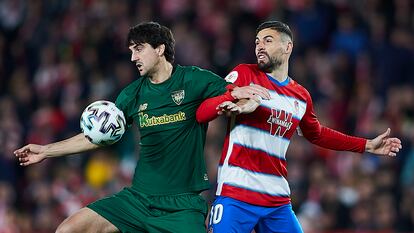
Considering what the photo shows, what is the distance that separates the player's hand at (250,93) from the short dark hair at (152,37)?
876 mm

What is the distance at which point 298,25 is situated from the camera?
16031 mm

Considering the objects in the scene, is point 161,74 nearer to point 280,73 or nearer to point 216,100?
point 216,100

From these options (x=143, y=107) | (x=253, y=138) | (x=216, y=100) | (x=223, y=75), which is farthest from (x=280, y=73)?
(x=223, y=75)

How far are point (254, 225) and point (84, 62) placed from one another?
8660 millimetres

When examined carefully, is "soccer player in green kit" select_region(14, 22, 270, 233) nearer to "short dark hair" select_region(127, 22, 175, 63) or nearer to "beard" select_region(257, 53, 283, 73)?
"short dark hair" select_region(127, 22, 175, 63)

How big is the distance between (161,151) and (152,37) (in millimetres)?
936

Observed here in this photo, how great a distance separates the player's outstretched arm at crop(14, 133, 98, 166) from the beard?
152 cm

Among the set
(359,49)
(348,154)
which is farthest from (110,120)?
(359,49)

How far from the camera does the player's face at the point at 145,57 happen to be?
27.8 ft

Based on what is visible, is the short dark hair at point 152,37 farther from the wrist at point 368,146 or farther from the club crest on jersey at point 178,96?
the wrist at point 368,146

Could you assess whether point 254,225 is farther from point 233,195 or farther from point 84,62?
point 84,62

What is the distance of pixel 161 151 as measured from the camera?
8.48m

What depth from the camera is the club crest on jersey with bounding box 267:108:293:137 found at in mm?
8555

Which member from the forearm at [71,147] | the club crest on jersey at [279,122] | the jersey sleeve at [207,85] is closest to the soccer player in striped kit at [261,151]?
the club crest on jersey at [279,122]
